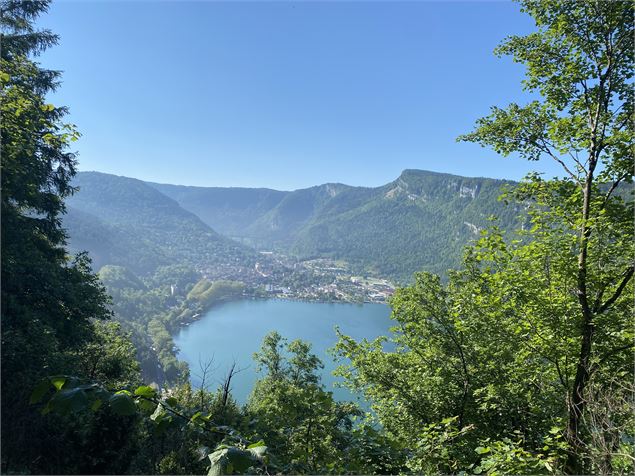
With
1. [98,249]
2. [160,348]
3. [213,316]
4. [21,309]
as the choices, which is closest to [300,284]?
[213,316]

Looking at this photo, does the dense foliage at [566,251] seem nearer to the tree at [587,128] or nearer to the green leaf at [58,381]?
the tree at [587,128]

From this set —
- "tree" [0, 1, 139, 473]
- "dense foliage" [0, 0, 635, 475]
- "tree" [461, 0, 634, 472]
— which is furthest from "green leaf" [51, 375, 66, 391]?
"tree" [461, 0, 634, 472]

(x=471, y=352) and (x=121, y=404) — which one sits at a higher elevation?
(x=121, y=404)

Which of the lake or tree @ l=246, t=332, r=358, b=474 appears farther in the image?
the lake

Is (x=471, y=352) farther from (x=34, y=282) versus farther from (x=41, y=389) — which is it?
(x=34, y=282)

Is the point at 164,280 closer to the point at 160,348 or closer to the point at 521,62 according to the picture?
the point at 160,348

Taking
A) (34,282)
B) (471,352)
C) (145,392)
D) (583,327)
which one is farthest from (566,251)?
(34,282)

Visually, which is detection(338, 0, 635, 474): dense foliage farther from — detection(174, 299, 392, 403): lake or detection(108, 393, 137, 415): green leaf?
detection(174, 299, 392, 403): lake

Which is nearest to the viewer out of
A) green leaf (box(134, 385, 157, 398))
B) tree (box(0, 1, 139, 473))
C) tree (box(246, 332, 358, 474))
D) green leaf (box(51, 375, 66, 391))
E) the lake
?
green leaf (box(51, 375, 66, 391))
